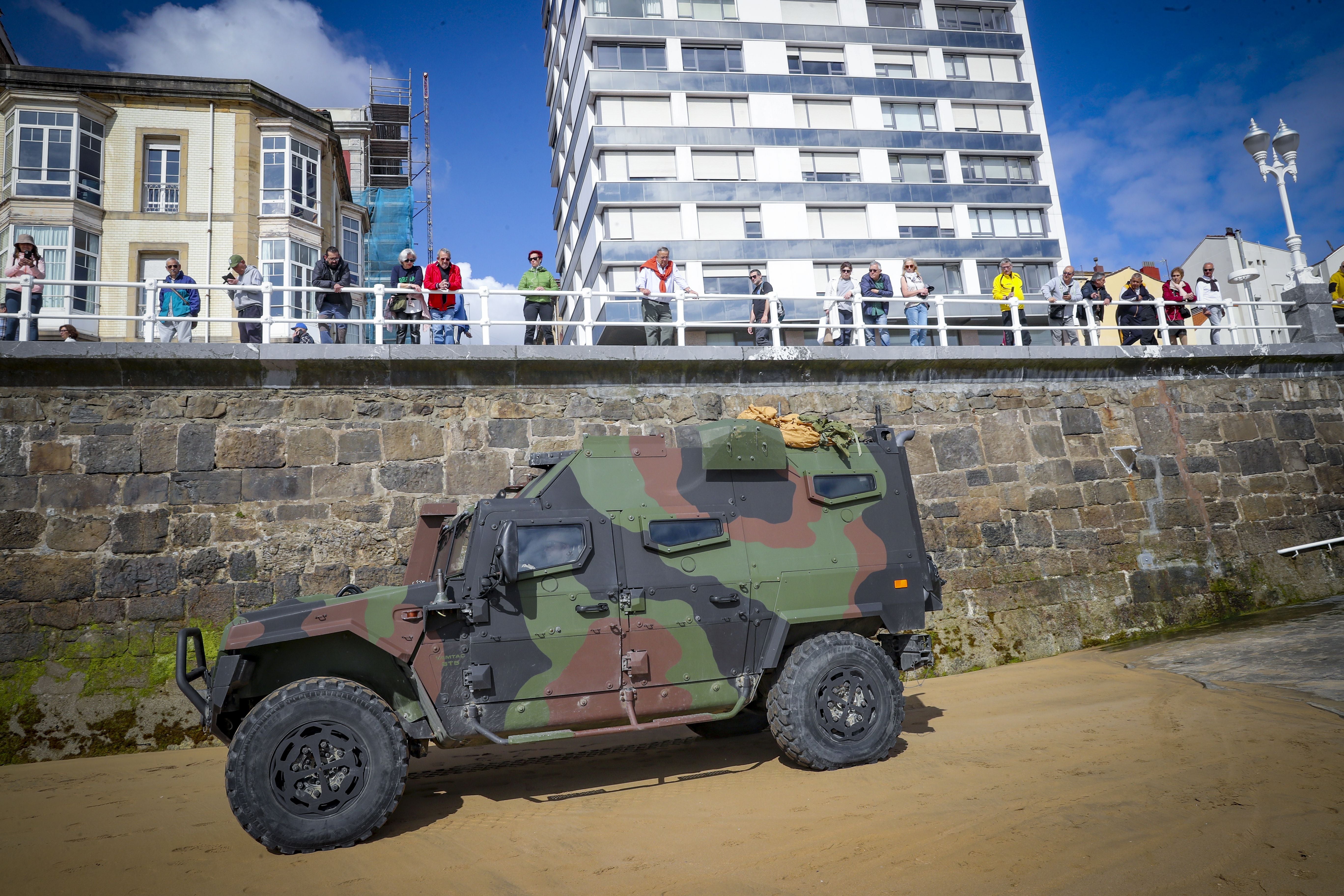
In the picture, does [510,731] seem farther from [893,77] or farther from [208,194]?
[893,77]

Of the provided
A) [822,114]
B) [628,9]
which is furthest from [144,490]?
[822,114]

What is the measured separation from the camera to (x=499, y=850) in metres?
4.48

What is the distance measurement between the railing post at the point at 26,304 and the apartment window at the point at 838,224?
2710cm

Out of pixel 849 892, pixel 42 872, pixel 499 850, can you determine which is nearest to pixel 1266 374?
pixel 849 892

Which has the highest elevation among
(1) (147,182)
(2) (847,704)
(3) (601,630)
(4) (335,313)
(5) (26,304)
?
(1) (147,182)

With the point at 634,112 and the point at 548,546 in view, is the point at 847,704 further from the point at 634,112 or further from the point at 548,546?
the point at 634,112

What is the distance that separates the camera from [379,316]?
919cm

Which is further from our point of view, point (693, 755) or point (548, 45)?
point (548, 45)

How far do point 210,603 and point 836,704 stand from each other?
6425 millimetres

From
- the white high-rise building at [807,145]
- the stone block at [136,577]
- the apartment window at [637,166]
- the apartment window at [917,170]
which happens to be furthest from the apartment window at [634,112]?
the stone block at [136,577]

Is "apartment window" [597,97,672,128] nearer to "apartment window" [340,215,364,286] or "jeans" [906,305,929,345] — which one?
"apartment window" [340,215,364,286]

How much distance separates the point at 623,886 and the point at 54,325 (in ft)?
70.5

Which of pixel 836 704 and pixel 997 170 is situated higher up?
pixel 997 170

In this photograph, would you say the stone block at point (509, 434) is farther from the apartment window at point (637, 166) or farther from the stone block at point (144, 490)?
the apartment window at point (637, 166)
